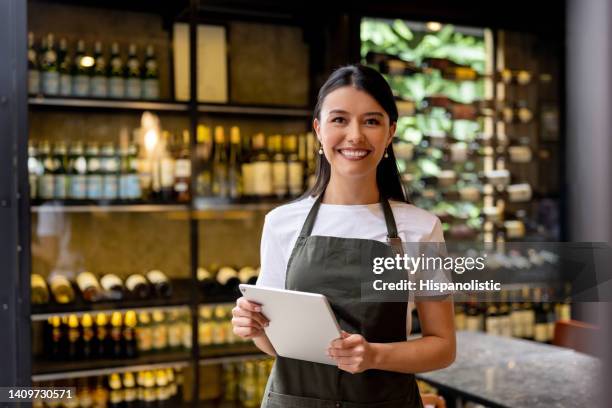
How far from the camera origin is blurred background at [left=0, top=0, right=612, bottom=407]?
130 inches

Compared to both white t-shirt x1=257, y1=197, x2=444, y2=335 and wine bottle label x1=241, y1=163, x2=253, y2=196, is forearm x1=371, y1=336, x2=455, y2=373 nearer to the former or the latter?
white t-shirt x1=257, y1=197, x2=444, y2=335

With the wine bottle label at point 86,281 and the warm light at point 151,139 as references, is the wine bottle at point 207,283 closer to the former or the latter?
the wine bottle label at point 86,281

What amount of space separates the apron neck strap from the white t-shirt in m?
0.01

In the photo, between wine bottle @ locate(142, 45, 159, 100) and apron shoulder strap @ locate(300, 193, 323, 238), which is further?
wine bottle @ locate(142, 45, 159, 100)

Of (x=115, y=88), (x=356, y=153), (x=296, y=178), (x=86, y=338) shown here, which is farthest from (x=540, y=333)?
(x=356, y=153)

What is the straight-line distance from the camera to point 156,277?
3717 mm

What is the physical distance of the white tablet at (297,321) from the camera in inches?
49.8

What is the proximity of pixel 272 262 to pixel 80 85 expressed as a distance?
7.65 feet

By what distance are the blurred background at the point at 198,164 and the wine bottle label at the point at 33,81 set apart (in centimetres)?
1

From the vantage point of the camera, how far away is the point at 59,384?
11.1 feet

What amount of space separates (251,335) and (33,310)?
2.20 metres

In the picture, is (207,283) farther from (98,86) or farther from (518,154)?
(518,154)

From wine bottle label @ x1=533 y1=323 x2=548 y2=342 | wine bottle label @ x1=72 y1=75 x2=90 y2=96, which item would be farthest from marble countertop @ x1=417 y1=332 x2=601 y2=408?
wine bottle label @ x1=72 y1=75 x2=90 y2=96

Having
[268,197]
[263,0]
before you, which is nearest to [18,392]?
[268,197]
